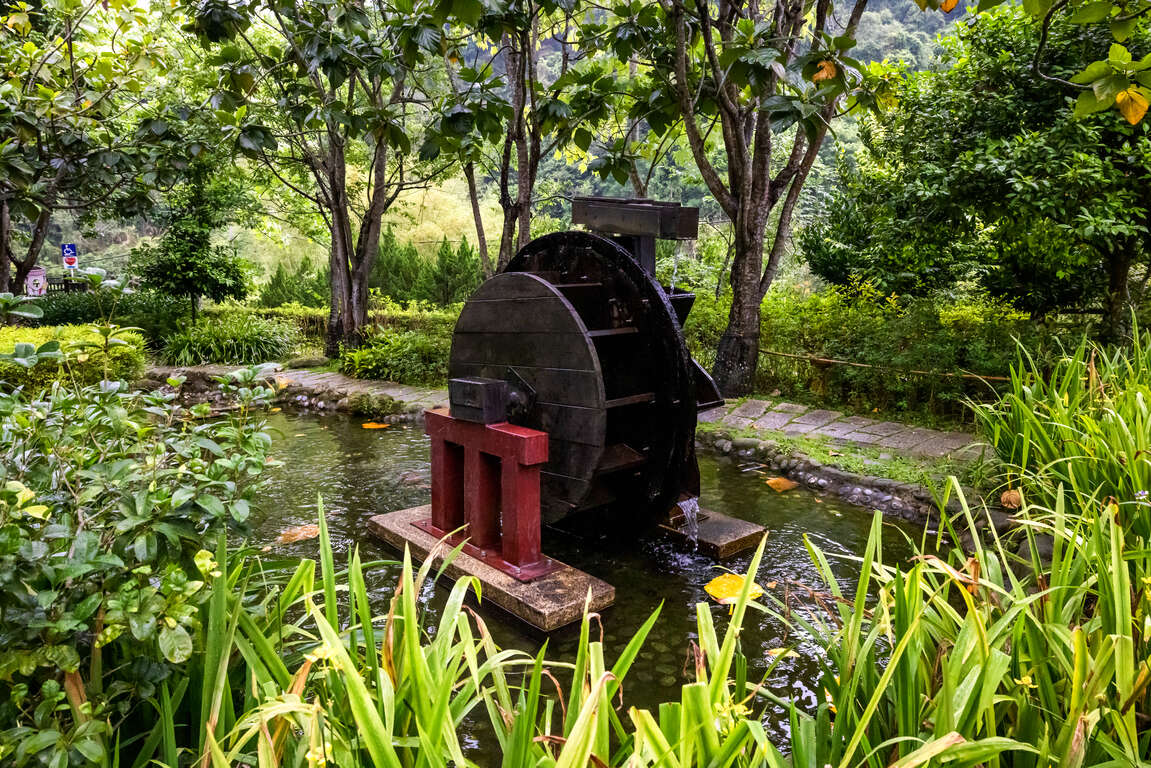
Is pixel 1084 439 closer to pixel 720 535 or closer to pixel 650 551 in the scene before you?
pixel 720 535

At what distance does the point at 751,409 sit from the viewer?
7.29 m

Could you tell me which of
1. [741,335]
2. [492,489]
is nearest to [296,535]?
[492,489]

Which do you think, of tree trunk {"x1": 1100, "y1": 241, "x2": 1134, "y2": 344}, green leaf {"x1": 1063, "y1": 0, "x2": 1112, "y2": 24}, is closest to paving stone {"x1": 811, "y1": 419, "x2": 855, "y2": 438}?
tree trunk {"x1": 1100, "y1": 241, "x2": 1134, "y2": 344}

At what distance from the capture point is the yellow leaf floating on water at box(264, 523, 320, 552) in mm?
→ 4483

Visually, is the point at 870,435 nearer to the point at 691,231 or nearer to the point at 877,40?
the point at 691,231

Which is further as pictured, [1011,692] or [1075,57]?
[1075,57]

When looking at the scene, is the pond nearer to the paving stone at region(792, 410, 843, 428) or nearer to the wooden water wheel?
the wooden water wheel

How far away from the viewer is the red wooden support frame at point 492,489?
360 centimetres

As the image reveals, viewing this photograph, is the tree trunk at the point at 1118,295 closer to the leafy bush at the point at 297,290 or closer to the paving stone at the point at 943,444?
the paving stone at the point at 943,444

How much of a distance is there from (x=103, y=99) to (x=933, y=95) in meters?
6.81

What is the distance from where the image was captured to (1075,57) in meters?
5.69

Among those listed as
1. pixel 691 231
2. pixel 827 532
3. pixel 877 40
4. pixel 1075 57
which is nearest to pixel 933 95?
pixel 1075 57

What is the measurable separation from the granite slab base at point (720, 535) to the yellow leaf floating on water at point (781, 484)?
97 cm

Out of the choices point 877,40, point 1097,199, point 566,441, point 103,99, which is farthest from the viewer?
point 877,40
